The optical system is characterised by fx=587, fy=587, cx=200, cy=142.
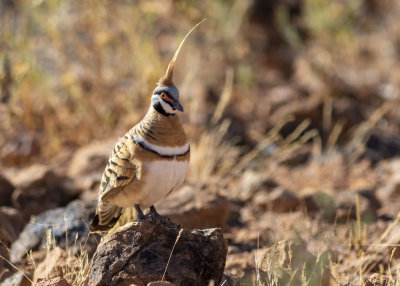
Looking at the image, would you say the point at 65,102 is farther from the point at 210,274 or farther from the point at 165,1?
the point at 210,274

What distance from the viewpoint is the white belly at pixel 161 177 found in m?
3.58

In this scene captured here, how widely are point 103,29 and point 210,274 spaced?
469 centimetres

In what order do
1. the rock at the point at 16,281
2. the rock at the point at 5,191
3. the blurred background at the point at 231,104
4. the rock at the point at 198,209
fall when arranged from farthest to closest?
the blurred background at the point at 231,104, the rock at the point at 5,191, the rock at the point at 198,209, the rock at the point at 16,281

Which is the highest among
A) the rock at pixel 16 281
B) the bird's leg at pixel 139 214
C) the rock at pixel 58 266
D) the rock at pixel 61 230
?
the bird's leg at pixel 139 214

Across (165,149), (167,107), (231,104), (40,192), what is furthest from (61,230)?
(231,104)

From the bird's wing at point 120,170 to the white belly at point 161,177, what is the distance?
8 cm

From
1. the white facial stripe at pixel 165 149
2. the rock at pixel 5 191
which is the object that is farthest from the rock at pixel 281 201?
the rock at pixel 5 191

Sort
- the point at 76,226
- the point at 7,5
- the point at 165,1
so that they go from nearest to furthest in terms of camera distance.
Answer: the point at 76,226 → the point at 7,5 → the point at 165,1

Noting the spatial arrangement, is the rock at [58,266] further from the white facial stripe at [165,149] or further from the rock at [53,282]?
the white facial stripe at [165,149]

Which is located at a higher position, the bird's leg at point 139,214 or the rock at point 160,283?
the bird's leg at point 139,214

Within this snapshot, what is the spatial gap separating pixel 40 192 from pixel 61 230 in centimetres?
111

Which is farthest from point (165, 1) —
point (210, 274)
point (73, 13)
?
point (210, 274)

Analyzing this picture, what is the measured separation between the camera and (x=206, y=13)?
859 centimetres

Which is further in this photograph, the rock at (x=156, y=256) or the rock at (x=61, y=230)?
the rock at (x=61, y=230)
